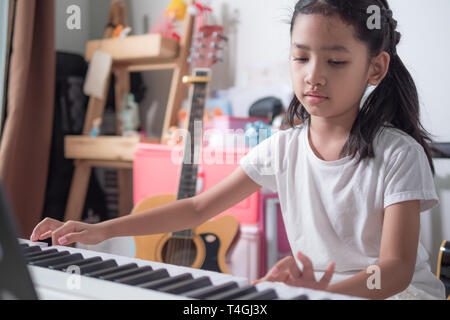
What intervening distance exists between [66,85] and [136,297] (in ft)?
5.40

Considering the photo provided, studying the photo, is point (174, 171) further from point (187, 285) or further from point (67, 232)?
point (187, 285)

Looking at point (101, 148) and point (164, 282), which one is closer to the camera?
point (164, 282)

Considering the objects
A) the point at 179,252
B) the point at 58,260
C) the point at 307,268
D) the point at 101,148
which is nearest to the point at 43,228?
the point at 58,260

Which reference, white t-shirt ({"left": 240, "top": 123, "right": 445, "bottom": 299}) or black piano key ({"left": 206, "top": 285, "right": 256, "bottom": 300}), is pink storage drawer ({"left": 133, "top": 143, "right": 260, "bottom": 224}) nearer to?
white t-shirt ({"left": 240, "top": 123, "right": 445, "bottom": 299})

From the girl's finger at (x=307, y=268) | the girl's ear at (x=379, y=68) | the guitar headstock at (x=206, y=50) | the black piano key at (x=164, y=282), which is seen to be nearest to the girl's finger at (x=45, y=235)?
the black piano key at (x=164, y=282)

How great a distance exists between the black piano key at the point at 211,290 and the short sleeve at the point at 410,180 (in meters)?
Answer: 0.26

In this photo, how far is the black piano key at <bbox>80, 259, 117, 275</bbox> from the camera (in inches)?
16.2

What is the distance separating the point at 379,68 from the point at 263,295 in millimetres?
370

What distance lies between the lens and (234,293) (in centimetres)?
36

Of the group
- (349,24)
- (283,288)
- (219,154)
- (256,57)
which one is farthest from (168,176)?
(283,288)

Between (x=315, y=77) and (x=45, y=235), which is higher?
(x=315, y=77)

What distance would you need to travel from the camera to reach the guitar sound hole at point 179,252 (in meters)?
1.23

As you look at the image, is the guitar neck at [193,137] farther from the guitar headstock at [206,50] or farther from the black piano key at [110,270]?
the black piano key at [110,270]

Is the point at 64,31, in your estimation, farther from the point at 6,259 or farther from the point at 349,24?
the point at 6,259
